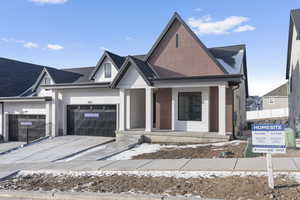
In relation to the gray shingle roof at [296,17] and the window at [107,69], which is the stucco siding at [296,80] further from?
the window at [107,69]

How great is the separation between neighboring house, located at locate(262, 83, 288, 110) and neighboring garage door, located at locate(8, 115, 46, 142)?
37403 mm

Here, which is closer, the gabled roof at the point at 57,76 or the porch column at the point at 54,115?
the porch column at the point at 54,115

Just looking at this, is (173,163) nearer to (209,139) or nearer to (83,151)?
(209,139)

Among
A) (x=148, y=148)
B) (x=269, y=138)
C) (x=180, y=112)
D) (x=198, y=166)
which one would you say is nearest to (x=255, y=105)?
(x=180, y=112)

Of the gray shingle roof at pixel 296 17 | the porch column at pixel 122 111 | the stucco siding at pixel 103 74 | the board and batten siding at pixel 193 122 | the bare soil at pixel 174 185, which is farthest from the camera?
the stucco siding at pixel 103 74

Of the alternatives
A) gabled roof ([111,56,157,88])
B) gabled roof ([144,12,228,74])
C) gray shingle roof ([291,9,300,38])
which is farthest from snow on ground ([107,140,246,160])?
gray shingle roof ([291,9,300,38])

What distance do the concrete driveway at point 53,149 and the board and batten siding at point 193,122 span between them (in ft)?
15.1

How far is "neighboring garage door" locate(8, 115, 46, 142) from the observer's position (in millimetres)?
20312

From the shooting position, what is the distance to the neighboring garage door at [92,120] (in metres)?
17.8

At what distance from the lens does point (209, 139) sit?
529 inches

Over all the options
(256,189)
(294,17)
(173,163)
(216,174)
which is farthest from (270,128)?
(294,17)

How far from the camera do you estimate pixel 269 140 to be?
18.2 feet

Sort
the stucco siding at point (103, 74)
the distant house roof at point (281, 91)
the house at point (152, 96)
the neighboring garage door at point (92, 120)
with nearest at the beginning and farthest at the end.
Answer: the house at point (152, 96) → the neighboring garage door at point (92, 120) → the stucco siding at point (103, 74) → the distant house roof at point (281, 91)

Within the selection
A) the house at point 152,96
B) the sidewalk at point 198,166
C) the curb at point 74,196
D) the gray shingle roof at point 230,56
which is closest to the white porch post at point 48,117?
the house at point 152,96
